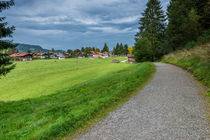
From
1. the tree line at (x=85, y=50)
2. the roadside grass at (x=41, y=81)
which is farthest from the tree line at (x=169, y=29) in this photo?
the tree line at (x=85, y=50)

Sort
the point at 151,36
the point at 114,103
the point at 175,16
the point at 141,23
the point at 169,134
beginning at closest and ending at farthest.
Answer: the point at 169,134 → the point at 114,103 → the point at 175,16 → the point at 151,36 → the point at 141,23

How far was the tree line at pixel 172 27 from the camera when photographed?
709 inches

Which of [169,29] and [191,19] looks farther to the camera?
[169,29]

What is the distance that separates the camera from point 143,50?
3225cm

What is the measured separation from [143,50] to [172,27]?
9.66 meters

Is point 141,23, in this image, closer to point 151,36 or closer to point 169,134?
point 151,36

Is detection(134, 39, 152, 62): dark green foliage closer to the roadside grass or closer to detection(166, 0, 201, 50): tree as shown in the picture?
detection(166, 0, 201, 50): tree

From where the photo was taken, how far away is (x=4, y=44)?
296 inches

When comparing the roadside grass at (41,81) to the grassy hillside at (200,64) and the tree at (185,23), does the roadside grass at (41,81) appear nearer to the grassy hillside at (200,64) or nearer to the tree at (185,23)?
the grassy hillside at (200,64)

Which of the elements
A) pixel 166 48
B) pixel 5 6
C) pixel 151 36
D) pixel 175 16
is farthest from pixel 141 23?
pixel 5 6

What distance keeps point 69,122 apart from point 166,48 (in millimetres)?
31454

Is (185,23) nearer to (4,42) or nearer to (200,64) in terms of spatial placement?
(200,64)

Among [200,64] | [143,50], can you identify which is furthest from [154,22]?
[200,64]

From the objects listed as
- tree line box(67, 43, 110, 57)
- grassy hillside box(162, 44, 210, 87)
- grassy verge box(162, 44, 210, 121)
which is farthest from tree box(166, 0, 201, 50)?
tree line box(67, 43, 110, 57)
